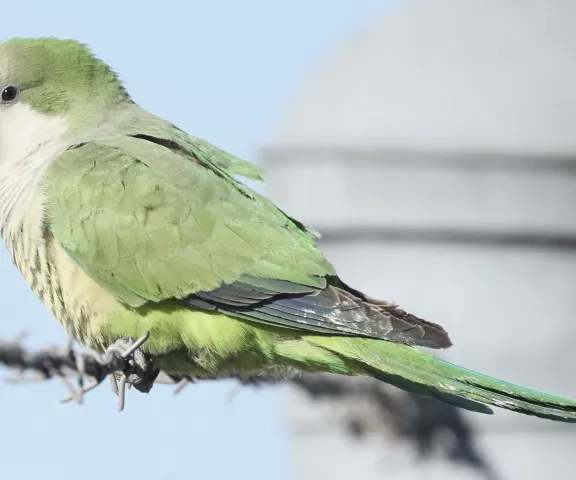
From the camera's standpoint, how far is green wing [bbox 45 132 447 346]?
4.05m

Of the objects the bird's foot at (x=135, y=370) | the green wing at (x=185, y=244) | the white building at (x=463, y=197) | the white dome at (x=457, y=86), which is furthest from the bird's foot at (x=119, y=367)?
the white dome at (x=457, y=86)

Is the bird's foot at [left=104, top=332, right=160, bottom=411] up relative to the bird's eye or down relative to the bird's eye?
down

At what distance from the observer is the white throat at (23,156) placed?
4.43m

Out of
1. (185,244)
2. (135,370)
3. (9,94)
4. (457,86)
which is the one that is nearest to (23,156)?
(9,94)

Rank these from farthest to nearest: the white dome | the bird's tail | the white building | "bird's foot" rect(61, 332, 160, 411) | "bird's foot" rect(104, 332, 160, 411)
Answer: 1. the white dome
2. the white building
3. "bird's foot" rect(104, 332, 160, 411)
4. the bird's tail
5. "bird's foot" rect(61, 332, 160, 411)

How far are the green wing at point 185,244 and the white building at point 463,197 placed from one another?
1.67 m

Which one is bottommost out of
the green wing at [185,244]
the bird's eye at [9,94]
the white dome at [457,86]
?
the green wing at [185,244]

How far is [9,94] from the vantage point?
199 inches

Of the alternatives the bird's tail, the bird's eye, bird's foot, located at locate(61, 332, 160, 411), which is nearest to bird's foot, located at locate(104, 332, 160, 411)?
bird's foot, located at locate(61, 332, 160, 411)

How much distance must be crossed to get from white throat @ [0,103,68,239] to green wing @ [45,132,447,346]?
166 millimetres

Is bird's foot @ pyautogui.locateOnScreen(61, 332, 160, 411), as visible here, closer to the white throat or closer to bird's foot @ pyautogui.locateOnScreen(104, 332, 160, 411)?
bird's foot @ pyautogui.locateOnScreen(104, 332, 160, 411)

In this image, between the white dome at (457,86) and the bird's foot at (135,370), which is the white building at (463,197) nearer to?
the white dome at (457,86)

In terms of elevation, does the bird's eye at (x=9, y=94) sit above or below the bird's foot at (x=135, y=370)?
above

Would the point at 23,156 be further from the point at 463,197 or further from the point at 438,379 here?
the point at 463,197
